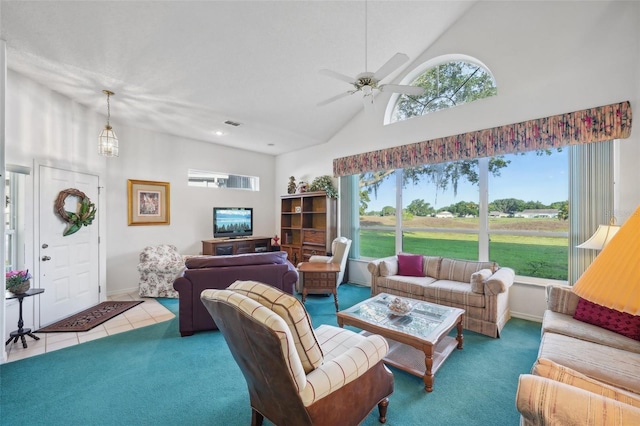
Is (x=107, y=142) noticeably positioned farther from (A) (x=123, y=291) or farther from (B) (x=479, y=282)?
(B) (x=479, y=282)

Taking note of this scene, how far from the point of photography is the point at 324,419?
4.27 feet

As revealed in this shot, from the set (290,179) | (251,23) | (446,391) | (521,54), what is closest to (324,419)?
(446,391)

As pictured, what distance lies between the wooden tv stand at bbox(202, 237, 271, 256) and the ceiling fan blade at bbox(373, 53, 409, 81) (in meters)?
4.45

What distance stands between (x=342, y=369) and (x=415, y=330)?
3.56 feet

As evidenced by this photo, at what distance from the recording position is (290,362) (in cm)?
117

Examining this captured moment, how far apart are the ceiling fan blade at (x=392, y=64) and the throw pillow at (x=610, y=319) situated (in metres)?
2.45

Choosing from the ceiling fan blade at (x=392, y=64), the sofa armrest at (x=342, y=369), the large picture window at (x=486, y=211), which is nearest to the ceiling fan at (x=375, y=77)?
the ceiling fan blade at (x=392, y=64)

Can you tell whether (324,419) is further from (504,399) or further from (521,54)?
(521,54)

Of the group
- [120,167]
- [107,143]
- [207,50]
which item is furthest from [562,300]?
[120,167]

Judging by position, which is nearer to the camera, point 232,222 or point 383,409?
point 383,409

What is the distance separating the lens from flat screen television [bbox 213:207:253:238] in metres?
5.77

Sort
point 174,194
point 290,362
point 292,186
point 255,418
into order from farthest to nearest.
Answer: point 292,186, point 174,194, point 255,418, point 290,362

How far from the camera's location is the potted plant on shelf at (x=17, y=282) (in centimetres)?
256

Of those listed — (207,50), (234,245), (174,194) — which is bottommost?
(234,245)
